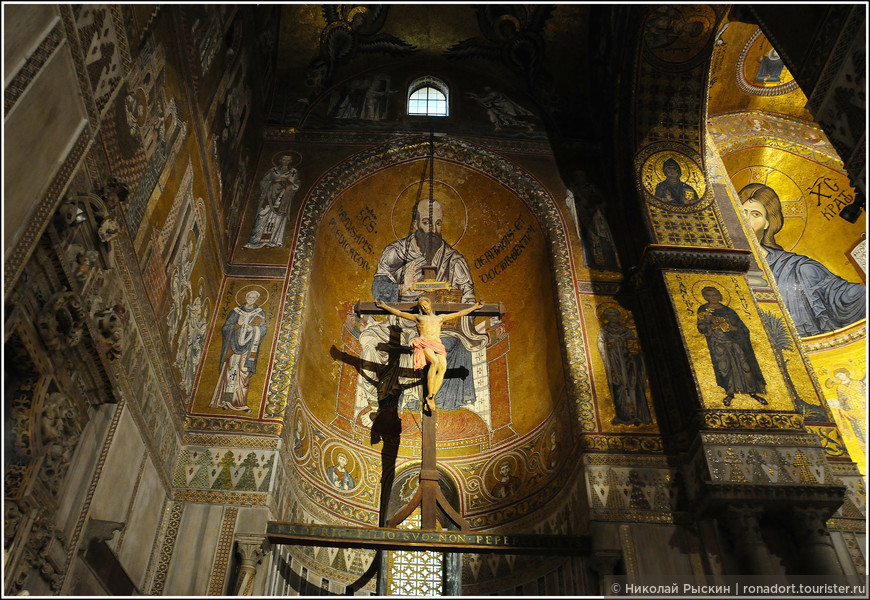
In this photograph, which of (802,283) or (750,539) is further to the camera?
(802,283)

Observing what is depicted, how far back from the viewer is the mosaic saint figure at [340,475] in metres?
10.1

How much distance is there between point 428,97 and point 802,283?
776 cm

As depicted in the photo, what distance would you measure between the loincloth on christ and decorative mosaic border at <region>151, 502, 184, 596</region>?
3282mm

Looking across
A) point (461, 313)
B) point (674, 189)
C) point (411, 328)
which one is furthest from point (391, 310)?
point (674, 189)

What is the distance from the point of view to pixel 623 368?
968 cm

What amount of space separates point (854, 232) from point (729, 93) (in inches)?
140

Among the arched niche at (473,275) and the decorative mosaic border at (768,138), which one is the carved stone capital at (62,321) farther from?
the decorative mosaic border at (768,138)

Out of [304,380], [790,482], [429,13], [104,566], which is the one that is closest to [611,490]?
[790,482]

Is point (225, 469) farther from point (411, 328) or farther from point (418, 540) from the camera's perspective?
point (411, 328)

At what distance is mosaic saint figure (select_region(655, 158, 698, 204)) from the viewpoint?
35.8ft

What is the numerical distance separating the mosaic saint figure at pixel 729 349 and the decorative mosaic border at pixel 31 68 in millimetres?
7724

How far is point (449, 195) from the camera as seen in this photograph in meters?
12.9

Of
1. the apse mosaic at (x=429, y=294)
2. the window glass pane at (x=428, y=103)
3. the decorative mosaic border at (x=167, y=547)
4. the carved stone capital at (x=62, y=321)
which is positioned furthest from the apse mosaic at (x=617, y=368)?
the carved stone capital at (x=62, y=321)

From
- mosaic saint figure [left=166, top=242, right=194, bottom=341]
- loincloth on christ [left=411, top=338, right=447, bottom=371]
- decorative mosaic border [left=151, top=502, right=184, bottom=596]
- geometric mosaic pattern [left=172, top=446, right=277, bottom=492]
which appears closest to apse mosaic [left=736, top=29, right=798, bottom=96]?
loincloth on christ [left=411, top=338, right=447, bottom=371]
